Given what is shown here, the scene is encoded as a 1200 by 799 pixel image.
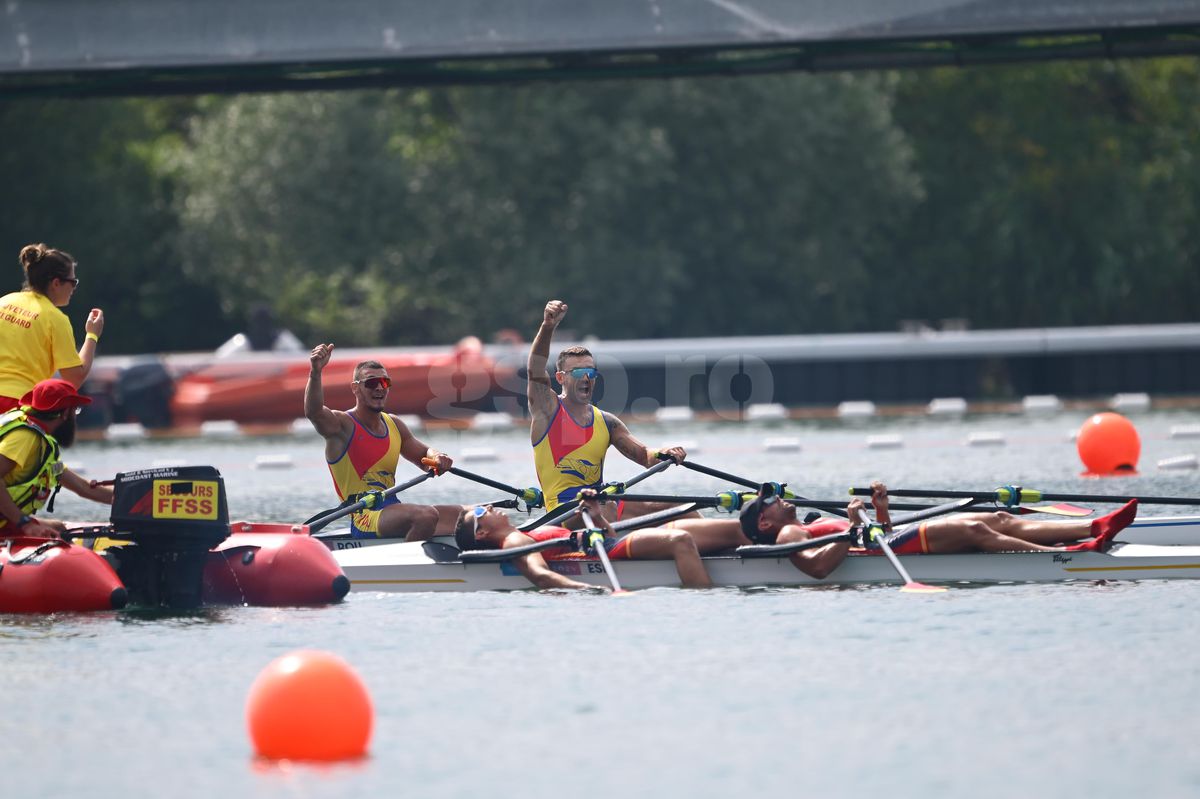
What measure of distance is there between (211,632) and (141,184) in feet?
117

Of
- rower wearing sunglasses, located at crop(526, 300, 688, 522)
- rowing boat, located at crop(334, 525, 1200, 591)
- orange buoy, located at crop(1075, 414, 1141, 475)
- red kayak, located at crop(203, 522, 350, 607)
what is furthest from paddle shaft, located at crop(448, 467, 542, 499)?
orange buoy, located at crop(1075, 414, 1141, 475)

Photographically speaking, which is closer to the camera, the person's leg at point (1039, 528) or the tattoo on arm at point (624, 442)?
the person's leg at point (1039, 528)

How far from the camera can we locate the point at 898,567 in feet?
41.7

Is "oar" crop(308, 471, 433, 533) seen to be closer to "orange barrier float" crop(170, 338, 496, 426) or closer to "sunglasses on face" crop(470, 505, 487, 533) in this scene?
"sunglasses on face" crop(470, 505, 487, 533)

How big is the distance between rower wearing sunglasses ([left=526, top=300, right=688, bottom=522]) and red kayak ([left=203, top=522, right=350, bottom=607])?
1.94 metres

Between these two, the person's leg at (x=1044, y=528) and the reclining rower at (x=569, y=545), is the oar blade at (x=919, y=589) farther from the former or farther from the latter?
the reclining rower at (x=569, y=545)

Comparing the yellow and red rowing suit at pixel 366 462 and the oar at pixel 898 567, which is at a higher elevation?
the yellow and red rowing suit at pixel 366 462

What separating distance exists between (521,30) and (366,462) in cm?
481

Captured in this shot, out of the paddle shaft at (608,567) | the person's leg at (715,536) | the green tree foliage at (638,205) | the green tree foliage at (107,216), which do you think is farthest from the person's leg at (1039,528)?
the green tree foliage at (107,216)

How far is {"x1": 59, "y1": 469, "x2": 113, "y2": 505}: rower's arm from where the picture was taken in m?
12.6

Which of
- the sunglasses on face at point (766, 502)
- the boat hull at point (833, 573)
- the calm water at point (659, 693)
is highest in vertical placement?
the sunglasses on face at point (766, 502)

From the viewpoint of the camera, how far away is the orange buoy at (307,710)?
8234 mm

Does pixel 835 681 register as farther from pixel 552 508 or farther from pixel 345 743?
pixel 552 508

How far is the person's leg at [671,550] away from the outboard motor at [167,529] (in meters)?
2.60
